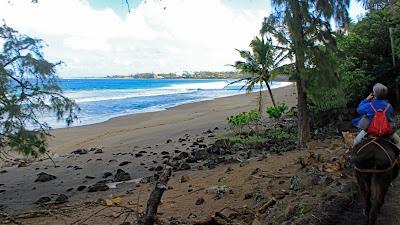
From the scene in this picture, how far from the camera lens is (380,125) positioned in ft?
17.9

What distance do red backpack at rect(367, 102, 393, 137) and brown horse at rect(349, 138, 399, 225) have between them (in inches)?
3.9

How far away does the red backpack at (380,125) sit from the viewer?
5438mm

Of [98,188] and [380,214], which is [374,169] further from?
[98,188]

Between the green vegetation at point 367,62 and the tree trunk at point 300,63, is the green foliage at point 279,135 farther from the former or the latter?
the tree trunk at point 300,63

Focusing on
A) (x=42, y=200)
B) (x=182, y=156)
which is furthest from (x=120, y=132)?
(x=42, y=200)

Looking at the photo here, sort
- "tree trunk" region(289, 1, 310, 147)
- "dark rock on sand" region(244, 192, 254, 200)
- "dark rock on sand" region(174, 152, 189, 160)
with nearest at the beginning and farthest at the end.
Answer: "dark rock on sand" region(244, 192, 254, 200) < "tree trunk" region(289, 1, 310, 147) < "dark rock on sand" region(174, 152, 189, 160)

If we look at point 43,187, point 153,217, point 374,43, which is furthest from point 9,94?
point 374,43

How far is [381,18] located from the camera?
1814 centimetres

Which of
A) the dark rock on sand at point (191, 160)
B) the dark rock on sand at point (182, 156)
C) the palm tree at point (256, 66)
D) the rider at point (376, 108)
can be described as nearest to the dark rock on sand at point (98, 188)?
the dark rock on sand at point (191, 160)

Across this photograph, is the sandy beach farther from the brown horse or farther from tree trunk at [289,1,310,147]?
the brown horse

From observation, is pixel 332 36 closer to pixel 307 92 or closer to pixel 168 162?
pixel 307 92

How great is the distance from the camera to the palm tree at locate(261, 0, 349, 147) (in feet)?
37.8

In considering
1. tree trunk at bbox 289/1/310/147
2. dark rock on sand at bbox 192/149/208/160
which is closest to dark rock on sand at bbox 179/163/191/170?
dark rock on sand at bbox 192/149/208/160

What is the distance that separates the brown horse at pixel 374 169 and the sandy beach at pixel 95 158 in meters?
6.51
